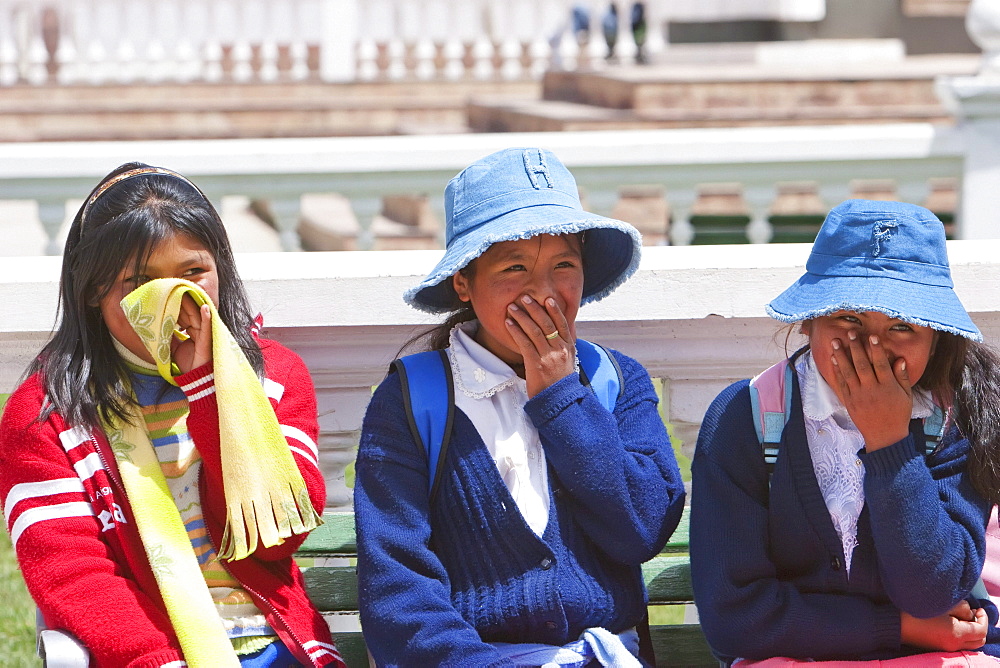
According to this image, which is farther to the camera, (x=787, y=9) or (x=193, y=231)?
(x=787, y=9)

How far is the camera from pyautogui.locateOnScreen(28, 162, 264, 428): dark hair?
271 centimetres

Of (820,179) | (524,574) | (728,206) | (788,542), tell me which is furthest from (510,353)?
(728,206)

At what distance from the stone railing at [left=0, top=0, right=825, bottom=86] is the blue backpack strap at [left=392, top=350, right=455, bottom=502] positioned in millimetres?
10773

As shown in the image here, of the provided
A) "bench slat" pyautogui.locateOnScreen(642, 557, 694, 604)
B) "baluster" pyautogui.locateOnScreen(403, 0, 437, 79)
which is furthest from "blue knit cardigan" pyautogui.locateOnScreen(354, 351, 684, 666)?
"baluster" pyautogui.locateOnScreen(403, 0, 437, 79)

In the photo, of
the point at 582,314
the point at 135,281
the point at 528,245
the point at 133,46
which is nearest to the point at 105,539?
the point at 135,281

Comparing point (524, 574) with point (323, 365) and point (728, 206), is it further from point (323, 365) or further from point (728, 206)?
point (728, 206)

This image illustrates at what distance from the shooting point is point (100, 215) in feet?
9.02

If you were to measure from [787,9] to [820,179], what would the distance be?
5891 mm

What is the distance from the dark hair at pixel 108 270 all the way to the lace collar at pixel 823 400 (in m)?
1.20

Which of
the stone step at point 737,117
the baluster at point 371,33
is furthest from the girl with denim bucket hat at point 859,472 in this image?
the baluster at point 371,33

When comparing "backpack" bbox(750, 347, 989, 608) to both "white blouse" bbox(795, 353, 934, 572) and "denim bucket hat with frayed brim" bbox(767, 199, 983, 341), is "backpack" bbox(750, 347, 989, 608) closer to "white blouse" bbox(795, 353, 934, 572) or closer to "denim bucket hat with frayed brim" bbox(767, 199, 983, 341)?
"white blouse" bbox(795, 353, 934, 572)

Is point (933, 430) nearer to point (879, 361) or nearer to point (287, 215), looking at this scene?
point (879, 361)

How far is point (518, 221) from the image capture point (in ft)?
8.56

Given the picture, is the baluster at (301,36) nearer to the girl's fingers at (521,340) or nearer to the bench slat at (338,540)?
the bench slat at (338,540)
